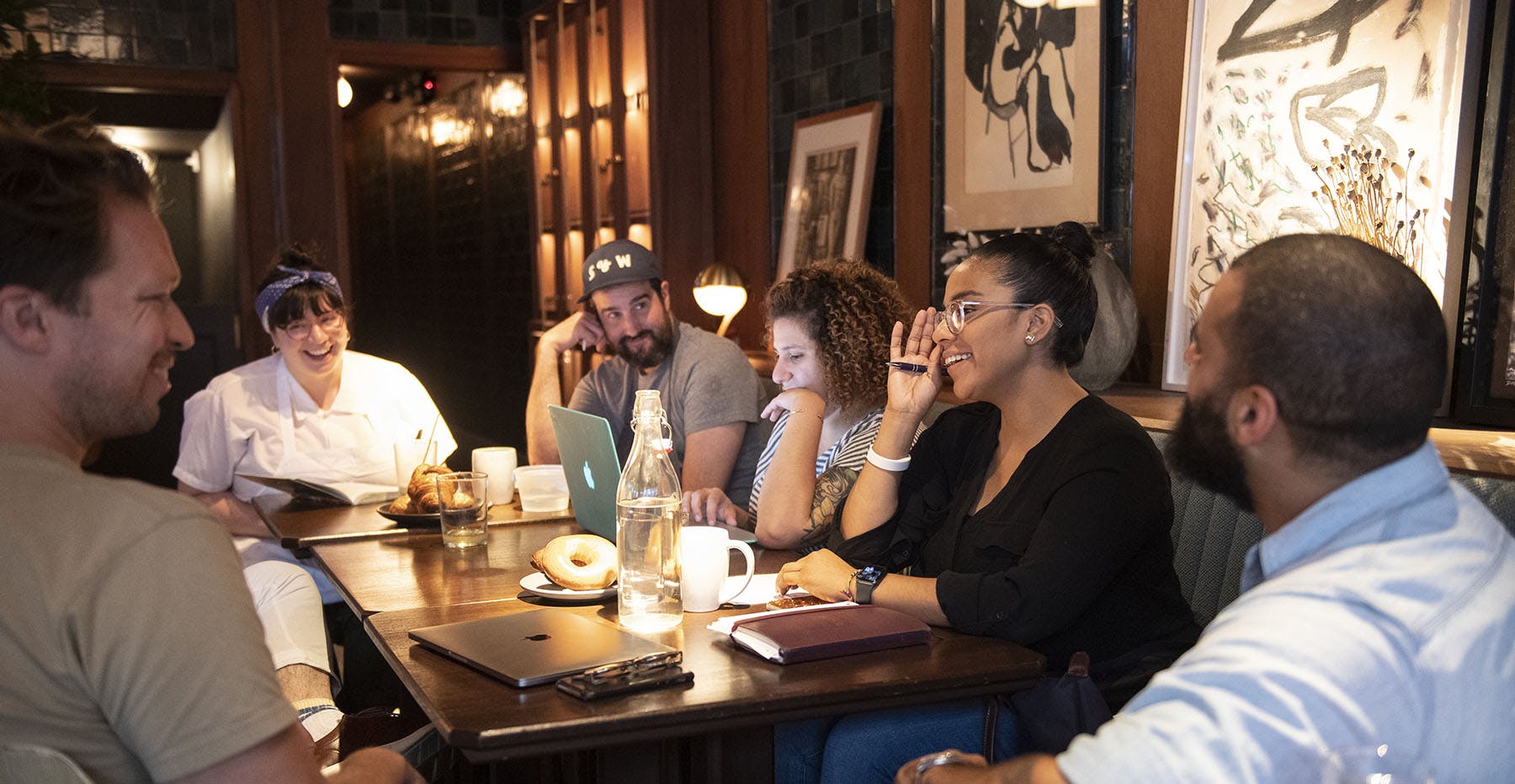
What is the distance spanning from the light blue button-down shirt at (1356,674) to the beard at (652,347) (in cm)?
243

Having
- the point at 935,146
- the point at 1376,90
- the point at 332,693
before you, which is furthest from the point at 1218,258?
the point at 332,693

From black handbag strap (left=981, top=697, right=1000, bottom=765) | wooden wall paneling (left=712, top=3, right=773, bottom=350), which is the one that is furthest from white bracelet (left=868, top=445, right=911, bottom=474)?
wooden wall paneling (left=712, top=3, right=773, bottom=350)

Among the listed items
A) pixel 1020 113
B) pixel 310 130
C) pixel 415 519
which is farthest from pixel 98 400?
pixel 310 130

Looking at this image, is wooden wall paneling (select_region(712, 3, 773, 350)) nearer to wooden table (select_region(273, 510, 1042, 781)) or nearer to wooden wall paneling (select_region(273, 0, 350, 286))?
wooden wall paneling (select_region(273, 0, 350, 286))

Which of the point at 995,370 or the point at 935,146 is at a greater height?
the point at 935,146

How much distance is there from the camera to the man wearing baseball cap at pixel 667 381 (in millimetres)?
3256

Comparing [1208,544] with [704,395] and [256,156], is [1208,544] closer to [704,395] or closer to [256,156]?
A: [704,395]

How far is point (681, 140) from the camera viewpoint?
5625 mm

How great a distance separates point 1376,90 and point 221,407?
2922 millimetres

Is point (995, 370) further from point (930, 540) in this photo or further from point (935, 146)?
point (935, 146)

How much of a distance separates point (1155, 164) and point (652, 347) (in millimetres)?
1408

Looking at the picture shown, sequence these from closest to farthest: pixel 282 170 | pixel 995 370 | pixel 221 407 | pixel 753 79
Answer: pixel 995 370 < pixel 221 407 < pixel 753 79 < pixel 282 170

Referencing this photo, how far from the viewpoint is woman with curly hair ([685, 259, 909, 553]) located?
250 cm

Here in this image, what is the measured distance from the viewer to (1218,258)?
115 inches
